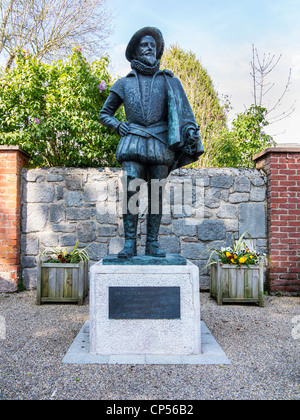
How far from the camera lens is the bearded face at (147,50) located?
8.43 feet

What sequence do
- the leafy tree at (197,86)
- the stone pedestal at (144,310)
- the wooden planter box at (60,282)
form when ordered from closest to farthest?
the stone pedestal at (144,310) → the wooden planter box at (60,282) → the leafy tree at (197,86)

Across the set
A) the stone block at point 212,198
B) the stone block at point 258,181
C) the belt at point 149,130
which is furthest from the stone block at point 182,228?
the belt at point 149,130

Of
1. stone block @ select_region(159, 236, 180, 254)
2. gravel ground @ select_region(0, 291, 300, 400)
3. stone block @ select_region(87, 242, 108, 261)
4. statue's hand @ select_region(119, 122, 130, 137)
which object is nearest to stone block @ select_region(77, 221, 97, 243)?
stone block @ select_region(87, 242, 108, 261)

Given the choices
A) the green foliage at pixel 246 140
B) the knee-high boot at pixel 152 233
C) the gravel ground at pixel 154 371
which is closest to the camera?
the gravel ground at pixel 154 371

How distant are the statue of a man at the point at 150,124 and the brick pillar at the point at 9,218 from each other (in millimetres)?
2244

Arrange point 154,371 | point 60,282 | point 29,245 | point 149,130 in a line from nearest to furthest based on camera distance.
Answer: point 154,371
point 149,130
point 60,282
point 29,245

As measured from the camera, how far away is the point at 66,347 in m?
2.53

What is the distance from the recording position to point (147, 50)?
→ 8.44ft

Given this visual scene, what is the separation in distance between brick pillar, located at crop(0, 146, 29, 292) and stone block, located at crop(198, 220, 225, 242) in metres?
2.51

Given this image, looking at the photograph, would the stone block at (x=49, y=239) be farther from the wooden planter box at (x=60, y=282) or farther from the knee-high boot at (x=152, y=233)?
the knee-high boot at (x=152, y=233)

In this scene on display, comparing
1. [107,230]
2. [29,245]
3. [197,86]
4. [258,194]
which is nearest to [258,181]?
[258,194]

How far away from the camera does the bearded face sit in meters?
2.57

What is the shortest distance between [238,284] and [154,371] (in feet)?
6.83

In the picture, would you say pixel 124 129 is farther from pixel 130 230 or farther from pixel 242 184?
pixel 242 184
